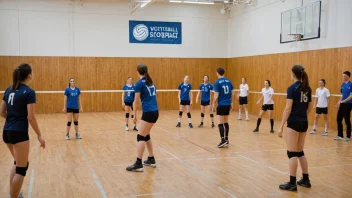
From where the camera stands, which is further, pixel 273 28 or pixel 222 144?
pixel 273 28

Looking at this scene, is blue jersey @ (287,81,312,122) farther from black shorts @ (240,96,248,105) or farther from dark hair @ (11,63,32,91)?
black shorts @ (240,96,248,105)

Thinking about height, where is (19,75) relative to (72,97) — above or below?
above

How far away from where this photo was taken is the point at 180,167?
697cm

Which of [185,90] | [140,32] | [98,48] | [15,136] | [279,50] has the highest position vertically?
[140,32]

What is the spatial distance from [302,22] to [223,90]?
7020mm

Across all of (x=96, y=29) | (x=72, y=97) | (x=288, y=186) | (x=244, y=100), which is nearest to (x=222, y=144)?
(x=288, y=186)

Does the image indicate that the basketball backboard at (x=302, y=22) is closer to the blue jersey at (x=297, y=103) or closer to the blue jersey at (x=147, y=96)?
the blue jersey at (x=297, y=103)

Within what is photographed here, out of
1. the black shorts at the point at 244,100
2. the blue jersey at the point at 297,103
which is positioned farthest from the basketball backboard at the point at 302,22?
the blue jersey at the point at 297,103

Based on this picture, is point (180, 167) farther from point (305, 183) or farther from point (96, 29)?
point (96, 29)

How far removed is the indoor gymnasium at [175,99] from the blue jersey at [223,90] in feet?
0.10

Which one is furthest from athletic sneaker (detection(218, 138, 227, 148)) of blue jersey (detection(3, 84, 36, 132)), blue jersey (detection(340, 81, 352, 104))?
blue jersey (detection(3, 84, 36, 132))

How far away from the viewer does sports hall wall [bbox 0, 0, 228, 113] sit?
16750 mm

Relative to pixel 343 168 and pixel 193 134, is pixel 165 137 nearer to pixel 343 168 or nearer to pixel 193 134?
pixel 193 134

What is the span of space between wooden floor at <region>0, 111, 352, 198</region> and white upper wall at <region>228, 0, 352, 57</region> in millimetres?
3908
